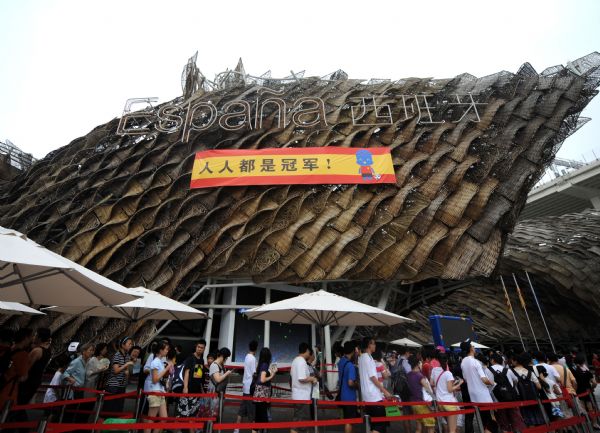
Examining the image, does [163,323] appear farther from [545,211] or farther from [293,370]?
[545,211]

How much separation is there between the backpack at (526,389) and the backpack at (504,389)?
9cm

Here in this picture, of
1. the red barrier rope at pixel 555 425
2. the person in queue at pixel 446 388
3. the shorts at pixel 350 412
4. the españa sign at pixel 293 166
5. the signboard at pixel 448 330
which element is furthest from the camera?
the españa sign at pixel 293 166

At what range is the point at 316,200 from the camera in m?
13.5

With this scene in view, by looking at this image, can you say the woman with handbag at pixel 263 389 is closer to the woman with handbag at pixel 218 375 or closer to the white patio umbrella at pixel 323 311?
the woman with handbag at pixel 218 375

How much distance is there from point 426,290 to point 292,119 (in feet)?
33.8

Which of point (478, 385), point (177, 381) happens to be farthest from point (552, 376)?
point (177, 381)

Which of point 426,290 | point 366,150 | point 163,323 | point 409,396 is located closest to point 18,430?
point 409,396

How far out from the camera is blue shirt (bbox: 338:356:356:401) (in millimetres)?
5156

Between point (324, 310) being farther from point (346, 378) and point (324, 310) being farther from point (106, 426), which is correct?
point (106, 426)

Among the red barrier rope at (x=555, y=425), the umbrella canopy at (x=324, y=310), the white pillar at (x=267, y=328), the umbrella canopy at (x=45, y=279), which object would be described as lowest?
the red barrier rope at (x=555, y=425)

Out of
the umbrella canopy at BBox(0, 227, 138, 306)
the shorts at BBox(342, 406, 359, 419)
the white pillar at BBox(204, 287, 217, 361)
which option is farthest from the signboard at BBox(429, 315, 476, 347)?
the umbrella canopy at BBox(0, 227, 138, 306)

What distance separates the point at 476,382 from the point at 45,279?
6.90m

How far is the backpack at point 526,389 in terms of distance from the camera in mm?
5340

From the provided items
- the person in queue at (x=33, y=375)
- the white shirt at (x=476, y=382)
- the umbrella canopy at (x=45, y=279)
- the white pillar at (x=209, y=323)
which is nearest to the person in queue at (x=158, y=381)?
the umbrella canopy at (x=45, y=279)
